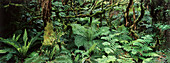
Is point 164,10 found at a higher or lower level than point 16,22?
higher

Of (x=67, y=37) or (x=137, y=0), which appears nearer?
(x=67, y=37)

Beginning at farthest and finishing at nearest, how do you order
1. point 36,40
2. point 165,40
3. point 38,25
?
point 38,25, point 36,40, point 165,40

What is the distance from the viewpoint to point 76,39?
3.54 meters

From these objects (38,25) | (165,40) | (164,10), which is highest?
(164,10)

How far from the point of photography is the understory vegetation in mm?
2959

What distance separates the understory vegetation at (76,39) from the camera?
2959 millimetres

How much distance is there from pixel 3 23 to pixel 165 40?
18.8 ft

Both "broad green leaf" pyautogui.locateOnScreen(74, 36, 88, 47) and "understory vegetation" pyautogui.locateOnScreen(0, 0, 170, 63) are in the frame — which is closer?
"understory vegetation" pyautogui.locateOnScreen(0, 0, 170, 63)

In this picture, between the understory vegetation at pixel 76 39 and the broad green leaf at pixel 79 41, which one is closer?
the understory vegetation at pixel 76 39

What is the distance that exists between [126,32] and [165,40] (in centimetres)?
129

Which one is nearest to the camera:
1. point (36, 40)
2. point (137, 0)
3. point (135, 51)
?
point (135, 51)

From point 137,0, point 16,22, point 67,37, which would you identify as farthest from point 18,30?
point 137,0

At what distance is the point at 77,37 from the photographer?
11.9 feet

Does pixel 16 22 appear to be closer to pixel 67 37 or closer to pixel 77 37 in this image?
pixel 67 37
